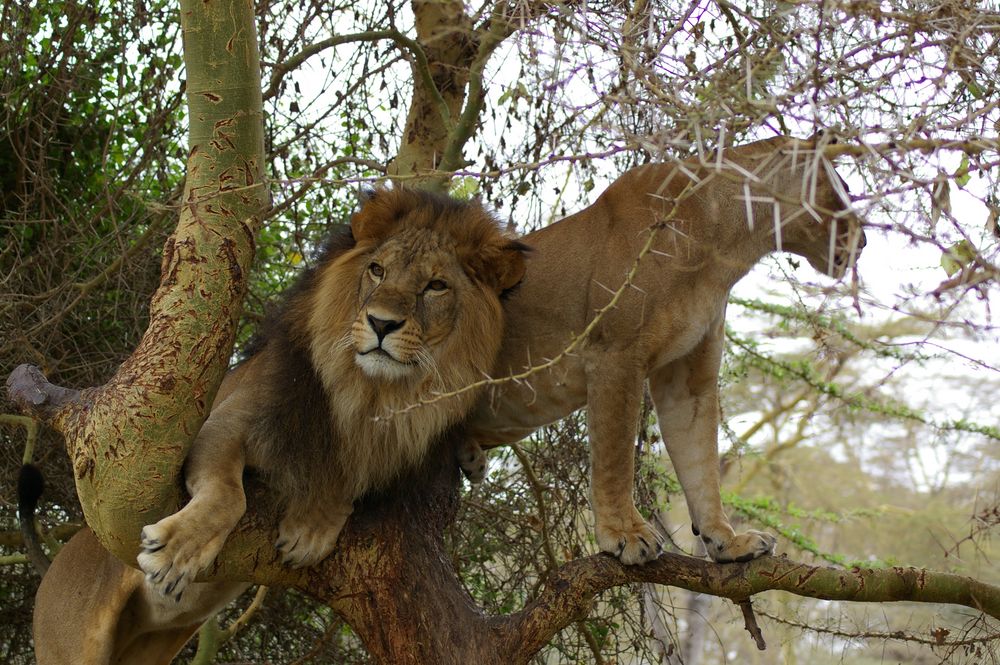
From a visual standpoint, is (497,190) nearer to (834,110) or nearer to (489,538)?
(489,538)

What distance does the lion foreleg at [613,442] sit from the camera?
3.66m

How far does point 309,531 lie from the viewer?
343 centimetres

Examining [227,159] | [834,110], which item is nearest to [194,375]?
[227,159]

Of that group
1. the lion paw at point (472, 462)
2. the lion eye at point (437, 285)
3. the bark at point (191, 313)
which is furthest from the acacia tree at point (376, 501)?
the lion eye at point (437, 285)

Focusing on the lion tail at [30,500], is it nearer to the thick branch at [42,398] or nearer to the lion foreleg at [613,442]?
the thick branch at [42,398]

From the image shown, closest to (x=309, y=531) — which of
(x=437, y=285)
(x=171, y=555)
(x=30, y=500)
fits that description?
(x=171, y=555)

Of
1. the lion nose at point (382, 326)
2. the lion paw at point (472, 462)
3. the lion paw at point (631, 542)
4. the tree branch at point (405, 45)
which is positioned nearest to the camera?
the lion nose at point (382, 326)

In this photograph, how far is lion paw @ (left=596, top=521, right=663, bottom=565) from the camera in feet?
11.6

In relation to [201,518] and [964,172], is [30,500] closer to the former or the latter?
[201,518]

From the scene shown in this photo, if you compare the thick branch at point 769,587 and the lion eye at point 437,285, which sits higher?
the lion eye at point 437,285

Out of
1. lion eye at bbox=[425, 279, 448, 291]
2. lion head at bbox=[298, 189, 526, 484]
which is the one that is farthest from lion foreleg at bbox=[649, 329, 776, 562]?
lion eye at bbox=[425, 279, 448, 291]

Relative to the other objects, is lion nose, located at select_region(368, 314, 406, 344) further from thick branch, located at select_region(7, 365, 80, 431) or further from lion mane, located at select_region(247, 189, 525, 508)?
thick branch, located at select_region(7, 365, 80, 431)

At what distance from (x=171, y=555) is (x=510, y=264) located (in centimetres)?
137

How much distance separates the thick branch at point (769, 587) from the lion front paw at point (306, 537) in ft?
2.02
